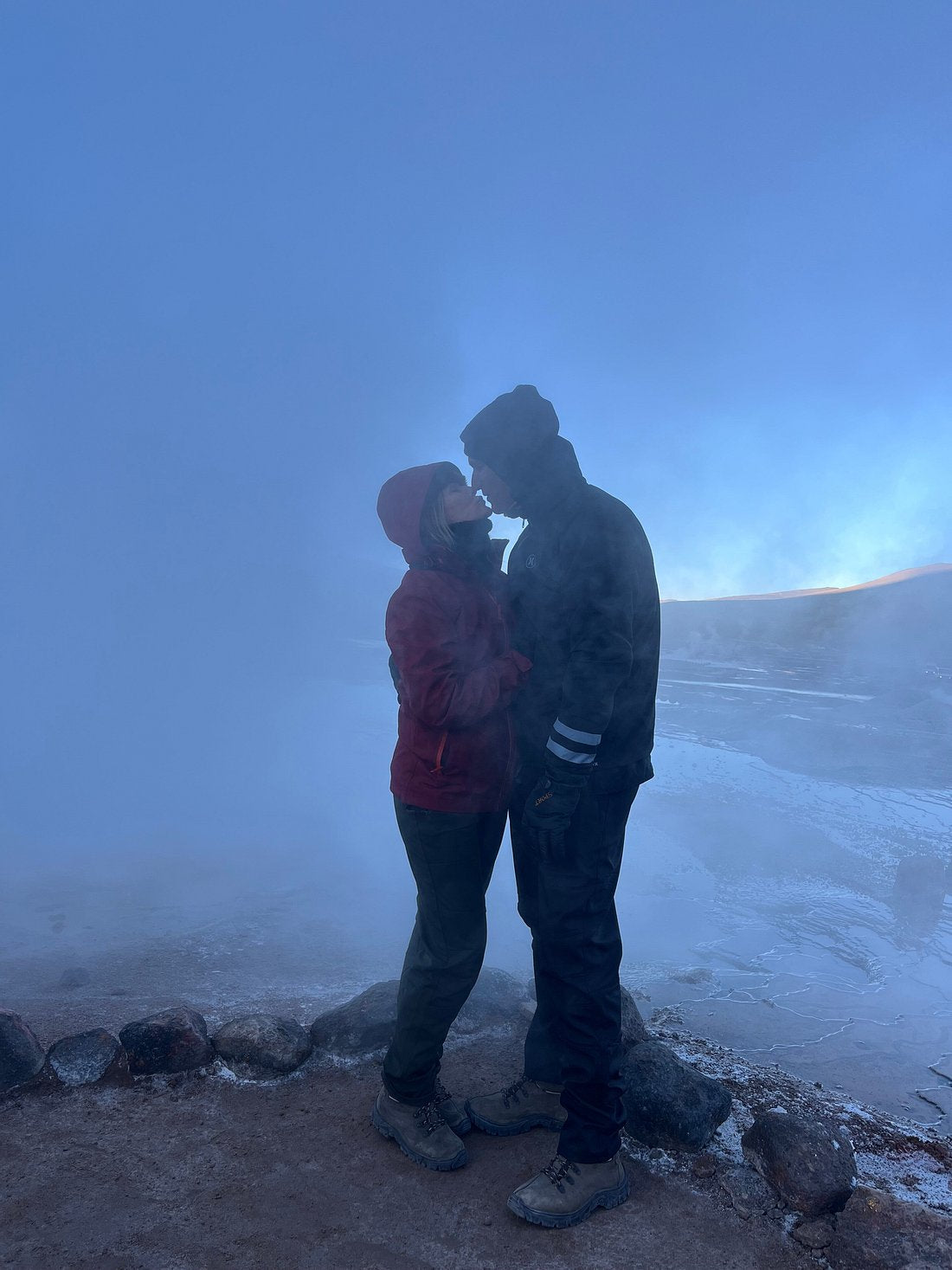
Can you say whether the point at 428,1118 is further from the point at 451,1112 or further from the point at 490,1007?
the point at 490,1007

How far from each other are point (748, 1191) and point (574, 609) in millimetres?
1448

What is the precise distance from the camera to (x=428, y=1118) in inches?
74.6

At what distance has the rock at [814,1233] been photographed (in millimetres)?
1587

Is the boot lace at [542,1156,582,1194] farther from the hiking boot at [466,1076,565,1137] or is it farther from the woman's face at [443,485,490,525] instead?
the woman's face at [443,485,490,525]

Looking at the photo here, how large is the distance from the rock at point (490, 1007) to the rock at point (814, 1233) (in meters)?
1.14

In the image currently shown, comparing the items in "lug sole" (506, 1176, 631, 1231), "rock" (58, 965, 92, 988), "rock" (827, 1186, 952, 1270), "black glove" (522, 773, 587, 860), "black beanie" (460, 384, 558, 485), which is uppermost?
"black beanie" (460, 384, 558, 485)

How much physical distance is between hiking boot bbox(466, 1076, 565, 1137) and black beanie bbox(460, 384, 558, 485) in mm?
1690

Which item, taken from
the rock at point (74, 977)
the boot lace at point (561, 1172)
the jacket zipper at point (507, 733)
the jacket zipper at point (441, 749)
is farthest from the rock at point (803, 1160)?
the rock at point (74, 977)

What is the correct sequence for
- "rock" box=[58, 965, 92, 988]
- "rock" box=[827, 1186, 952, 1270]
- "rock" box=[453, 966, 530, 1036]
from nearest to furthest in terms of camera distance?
"rock" box=[827, 1186, 952, 1270], "rock" box=[453, 966, 530, 1036], "rock" box=[58, 965, 92, 988]

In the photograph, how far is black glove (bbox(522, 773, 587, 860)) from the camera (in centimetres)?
168

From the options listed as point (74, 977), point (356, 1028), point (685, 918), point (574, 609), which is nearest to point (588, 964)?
point (574, 609)

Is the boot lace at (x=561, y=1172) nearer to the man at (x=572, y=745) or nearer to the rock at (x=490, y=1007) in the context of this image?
the man at (x=572, y=745)

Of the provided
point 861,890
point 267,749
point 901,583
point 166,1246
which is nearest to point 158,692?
point 267,749

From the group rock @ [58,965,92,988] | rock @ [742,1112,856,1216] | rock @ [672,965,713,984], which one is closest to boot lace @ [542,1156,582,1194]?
rock @ [742,1112,856,1216]
